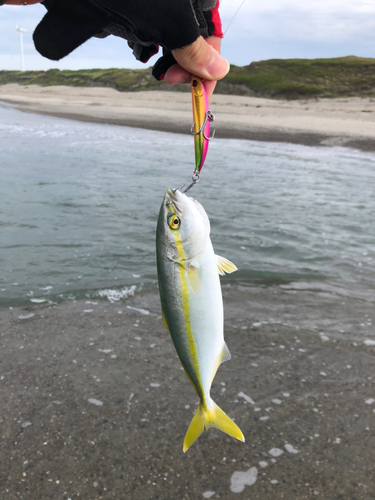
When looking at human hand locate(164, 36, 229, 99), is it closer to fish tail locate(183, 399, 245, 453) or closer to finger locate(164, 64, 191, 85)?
finger locate(164, 64, 191, 85)

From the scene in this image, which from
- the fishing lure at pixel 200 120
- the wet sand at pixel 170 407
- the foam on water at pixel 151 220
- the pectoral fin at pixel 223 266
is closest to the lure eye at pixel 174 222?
the fishing lure at pixel 200 120

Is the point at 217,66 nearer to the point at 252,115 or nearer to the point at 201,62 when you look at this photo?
the point at 201,62

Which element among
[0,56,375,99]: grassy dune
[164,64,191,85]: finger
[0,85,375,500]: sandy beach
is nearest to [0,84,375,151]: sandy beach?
[0,56,375,99]: grassy dune

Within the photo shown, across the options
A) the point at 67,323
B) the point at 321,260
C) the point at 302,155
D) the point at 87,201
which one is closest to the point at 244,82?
the point at 302,155

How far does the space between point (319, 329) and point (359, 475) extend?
1995 mm

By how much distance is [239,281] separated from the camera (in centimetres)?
624

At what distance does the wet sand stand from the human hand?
2488 mm

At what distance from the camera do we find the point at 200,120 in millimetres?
2072

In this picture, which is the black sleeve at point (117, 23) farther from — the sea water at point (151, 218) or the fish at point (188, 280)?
the sea water at point (151, 218)

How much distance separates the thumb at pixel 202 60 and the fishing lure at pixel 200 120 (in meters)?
0.06

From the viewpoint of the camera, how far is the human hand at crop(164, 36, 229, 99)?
2004 mm

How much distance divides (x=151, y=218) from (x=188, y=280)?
23.6ft

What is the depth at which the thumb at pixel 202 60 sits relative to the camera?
200 centimetres

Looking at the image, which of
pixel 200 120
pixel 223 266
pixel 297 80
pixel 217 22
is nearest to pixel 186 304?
pixel 223 266
